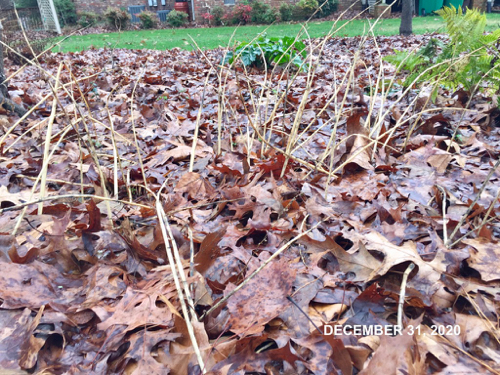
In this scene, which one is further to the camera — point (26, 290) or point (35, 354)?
point (26, 290)

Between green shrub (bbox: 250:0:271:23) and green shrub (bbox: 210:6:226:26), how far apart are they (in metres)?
1.74

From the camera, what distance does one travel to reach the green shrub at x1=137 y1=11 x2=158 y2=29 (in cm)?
1880

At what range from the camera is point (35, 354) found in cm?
89

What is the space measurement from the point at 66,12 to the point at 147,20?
5.35 meters

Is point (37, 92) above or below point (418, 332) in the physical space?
above

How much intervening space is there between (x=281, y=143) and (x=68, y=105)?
2.40 metres

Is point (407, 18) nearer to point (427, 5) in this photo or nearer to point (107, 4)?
point (427, 5)

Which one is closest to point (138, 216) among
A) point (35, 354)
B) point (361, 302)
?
point (35, 354)

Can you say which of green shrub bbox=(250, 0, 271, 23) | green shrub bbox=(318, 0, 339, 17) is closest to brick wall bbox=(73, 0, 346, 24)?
green shrub bbox=(250, 0, 271, 23)

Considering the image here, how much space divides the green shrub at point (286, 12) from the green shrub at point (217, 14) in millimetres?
3453

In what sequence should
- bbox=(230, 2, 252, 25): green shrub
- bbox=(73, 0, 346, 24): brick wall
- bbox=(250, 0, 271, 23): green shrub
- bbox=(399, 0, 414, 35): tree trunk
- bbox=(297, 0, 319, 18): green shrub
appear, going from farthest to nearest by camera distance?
bbox=(73, 0, 346, 24): brick wall, bbox=(250, 0, 271, 23): green shrub, bbox=(230, 2, 252, 25): green shrub, bbox=(297, 0, 319, 18): green shrub, bbox=(399, 0, 414, 35): tree trunk

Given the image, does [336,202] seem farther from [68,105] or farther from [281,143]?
[68,105]

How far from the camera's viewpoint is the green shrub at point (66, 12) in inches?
762

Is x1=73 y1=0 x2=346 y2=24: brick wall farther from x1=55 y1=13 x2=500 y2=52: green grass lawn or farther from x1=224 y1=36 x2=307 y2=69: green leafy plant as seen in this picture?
x1=224 y1=36 x2=307 y2=69: green leafy plant
